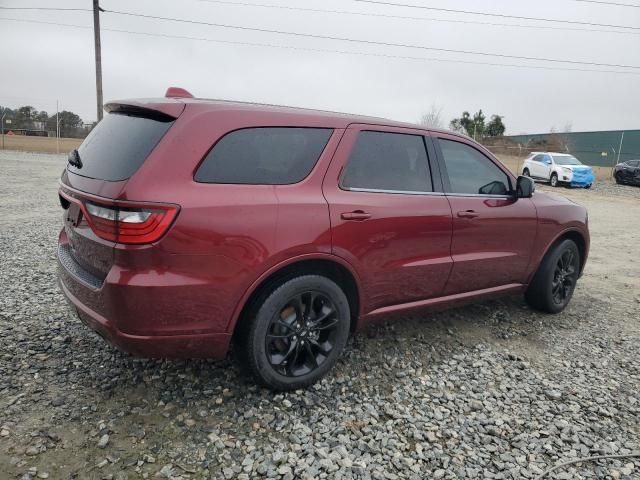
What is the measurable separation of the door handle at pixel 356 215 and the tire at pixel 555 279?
2.29m

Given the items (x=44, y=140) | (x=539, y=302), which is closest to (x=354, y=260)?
(x=539, y=302)

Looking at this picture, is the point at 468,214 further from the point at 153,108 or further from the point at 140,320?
the point at 140,320

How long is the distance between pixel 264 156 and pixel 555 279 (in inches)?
128

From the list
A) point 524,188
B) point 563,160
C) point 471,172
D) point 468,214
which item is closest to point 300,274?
point 468,214

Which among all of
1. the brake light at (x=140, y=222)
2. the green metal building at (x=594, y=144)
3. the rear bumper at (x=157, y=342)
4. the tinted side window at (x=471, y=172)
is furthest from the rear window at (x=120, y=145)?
the green metal building at (x=594, y=144)

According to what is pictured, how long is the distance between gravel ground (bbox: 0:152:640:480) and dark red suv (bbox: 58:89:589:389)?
0.36 m

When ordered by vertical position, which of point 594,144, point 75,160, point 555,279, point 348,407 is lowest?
point 348,407

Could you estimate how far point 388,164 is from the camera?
3.33 m

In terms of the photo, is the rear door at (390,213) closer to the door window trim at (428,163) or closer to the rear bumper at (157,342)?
the door window trim at (428,163)

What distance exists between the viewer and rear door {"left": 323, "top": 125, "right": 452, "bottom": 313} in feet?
9.83

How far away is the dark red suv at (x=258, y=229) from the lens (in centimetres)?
241

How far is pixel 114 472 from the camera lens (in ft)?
7.42

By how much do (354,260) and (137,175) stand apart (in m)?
1.36

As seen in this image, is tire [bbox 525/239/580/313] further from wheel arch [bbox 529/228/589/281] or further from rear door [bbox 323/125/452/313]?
rear door [bbox 323/125/452/313]
